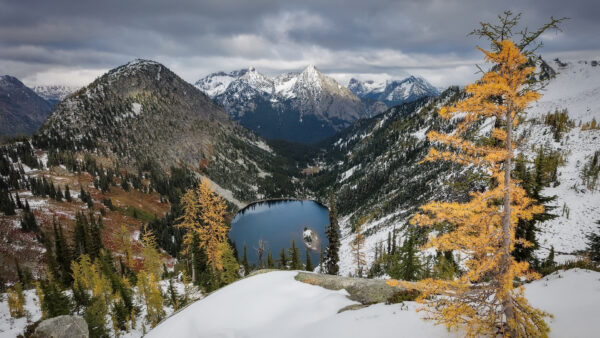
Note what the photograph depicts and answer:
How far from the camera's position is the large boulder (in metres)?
23.5

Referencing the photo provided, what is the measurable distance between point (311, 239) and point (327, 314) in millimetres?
127561

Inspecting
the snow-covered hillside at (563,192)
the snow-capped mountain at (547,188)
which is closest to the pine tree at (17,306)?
the snow-covered hillside at (563,192)

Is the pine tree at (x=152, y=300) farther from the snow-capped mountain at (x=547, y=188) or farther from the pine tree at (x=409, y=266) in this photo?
the snow-capped mountain at (x=547, y=188)

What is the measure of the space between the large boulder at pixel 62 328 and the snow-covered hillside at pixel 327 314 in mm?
15964

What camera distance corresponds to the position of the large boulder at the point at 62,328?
2348 centimetres

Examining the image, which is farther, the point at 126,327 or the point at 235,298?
the point at 126,327

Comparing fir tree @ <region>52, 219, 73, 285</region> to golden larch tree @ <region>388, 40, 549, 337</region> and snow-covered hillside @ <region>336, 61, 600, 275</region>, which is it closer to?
snow-covered hillside @ <region>336, 61, 600, 275</region>

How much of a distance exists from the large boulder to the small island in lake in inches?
4417

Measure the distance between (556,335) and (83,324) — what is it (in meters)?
35.1

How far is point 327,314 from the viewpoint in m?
13.5

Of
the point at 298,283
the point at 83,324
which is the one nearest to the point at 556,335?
the point at 298,283

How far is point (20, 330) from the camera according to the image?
32.1m

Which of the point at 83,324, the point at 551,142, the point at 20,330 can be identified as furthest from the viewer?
the point at 551,142

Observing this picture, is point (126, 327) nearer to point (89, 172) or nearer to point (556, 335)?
point (556, 335)
